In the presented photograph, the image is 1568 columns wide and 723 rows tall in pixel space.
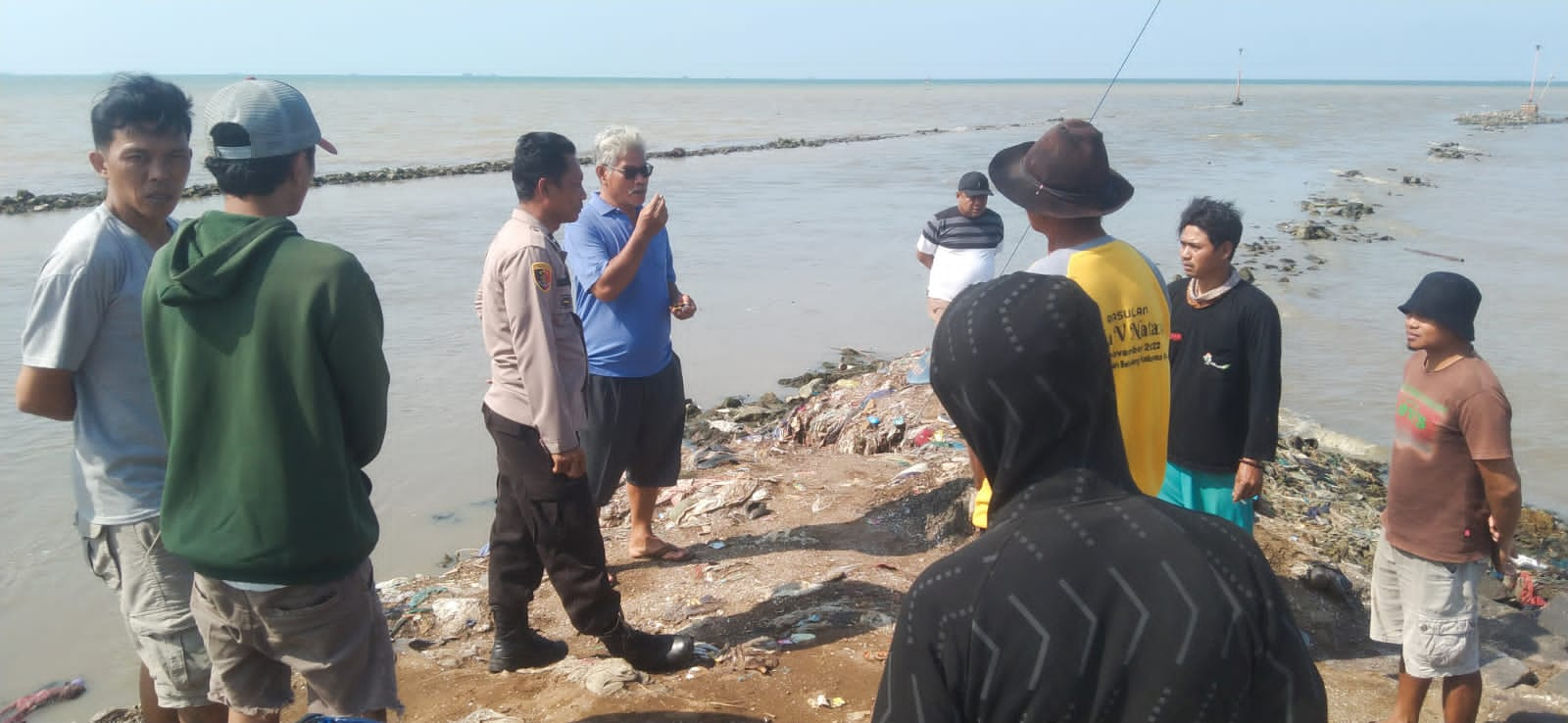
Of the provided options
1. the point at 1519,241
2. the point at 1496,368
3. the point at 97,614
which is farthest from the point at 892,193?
the point at 97,614

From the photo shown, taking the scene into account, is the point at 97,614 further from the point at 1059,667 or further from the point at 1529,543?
the point at 1529,543

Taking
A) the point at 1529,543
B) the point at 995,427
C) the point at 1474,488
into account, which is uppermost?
the point at 995,427

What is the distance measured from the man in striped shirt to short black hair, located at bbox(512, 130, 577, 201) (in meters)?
3.69

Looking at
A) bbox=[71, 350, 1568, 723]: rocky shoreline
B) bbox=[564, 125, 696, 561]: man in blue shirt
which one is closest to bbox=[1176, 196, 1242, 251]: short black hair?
bbox=[71, 350, 1568, 723]: rocky shoreline

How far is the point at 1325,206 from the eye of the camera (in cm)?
2097

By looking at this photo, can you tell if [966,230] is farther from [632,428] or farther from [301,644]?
[301,644]

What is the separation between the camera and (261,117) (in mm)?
2365

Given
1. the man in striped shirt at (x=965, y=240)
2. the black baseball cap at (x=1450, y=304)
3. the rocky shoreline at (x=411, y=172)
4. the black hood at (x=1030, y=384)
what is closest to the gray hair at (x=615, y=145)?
the man in striped shirt at (x=965, y=240)

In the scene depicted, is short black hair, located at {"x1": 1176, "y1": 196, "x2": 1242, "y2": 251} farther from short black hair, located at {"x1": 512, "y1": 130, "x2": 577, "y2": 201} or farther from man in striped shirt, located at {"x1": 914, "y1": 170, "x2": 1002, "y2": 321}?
man in striped shirt, located at {"x1": 914, "y1": 170, "x2": 1002, "y2": 321}

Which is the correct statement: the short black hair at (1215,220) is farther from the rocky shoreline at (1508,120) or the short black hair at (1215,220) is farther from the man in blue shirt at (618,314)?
the rocky shoreline at (1508,120)

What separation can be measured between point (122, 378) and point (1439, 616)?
4.11 meters

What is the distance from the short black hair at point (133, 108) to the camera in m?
2.74

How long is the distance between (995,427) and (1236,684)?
0.43 metres

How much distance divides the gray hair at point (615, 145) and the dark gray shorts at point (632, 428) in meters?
0.95
